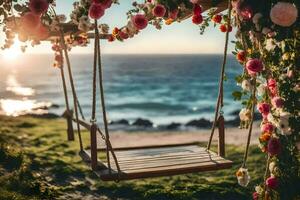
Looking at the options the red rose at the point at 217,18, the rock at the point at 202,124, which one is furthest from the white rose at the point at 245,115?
the rock at the point at 202,124

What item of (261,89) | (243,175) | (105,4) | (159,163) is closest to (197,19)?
(261,89)

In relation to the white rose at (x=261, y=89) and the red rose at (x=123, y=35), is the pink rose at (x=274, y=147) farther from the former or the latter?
the red rose at (x=123, y=35)

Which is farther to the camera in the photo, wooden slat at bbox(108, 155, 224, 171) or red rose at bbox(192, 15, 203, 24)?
red rose at bbox(192, 15, 203, 24)

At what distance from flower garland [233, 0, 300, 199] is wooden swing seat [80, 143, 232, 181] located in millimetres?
427

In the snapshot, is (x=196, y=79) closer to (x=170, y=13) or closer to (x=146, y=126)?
(x=146, y=126)

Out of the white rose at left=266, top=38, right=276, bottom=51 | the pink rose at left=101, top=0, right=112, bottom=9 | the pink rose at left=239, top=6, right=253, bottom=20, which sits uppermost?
A: the pink rose at left=101, top=0, right=112, bottom=9

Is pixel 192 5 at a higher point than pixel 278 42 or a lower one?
higher

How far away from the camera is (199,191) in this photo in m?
9.87

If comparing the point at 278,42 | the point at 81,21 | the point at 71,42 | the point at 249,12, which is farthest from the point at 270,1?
the point at 71,42

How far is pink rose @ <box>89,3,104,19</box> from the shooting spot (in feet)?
16.9

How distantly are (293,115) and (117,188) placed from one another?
558 cm

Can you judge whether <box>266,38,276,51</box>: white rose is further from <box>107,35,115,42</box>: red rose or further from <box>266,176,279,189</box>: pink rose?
<box>107,35,115,42</box>: red rose

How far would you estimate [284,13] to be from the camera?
447cm

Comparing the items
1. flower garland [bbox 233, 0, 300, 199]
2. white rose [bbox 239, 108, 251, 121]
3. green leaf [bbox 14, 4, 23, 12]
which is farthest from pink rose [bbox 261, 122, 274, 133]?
green leaf [bbox 14, 4, 23, 12]
